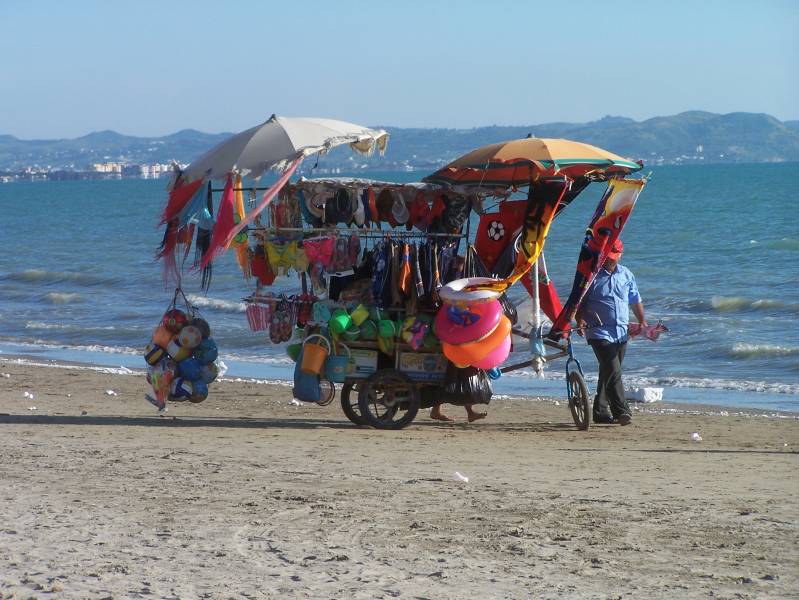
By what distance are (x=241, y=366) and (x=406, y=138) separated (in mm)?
113310

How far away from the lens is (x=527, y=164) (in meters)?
9.50

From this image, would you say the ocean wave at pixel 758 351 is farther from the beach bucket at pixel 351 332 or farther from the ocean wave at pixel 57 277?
the ocean wave at pixel 57 277

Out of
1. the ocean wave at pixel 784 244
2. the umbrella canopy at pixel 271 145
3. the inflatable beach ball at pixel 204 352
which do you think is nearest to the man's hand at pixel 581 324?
the umbrella canopy at pixel 271 145

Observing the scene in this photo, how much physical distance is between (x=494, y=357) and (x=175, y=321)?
2.74 metres

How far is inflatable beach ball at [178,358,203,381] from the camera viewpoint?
10.0 metres

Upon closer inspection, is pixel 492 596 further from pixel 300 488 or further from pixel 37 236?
pixel 37 236

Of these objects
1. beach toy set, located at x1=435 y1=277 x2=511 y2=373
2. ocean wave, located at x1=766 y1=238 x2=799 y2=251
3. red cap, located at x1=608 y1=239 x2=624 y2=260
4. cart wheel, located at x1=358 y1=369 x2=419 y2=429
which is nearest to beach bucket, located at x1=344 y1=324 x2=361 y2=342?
cart wheel, located at x1=358 y1=369 x2=419 y2=429

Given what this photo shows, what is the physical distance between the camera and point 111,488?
7105mm

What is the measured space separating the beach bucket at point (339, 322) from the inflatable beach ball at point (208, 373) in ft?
3.90

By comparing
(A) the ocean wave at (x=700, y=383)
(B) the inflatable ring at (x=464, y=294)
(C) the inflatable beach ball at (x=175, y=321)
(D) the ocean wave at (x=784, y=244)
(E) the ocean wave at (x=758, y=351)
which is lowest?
(A) the ocean wave at (x=700, y=383)

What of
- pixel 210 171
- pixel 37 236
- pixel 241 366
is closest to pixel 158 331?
pixel 210 171

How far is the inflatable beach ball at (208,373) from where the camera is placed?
10.1 m

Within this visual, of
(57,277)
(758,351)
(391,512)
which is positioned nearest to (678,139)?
(57,277)

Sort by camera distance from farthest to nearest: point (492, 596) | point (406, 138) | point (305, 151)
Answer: point (406, 138) < point (305, 151) < point (492, 596)
